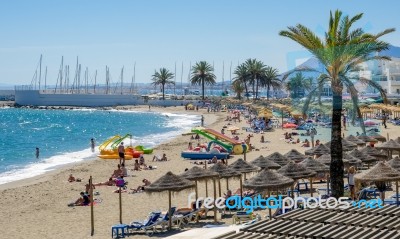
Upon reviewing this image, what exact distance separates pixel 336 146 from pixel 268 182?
2.46m

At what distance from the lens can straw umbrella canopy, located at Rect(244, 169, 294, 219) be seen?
49.3 ft

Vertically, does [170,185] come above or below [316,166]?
below

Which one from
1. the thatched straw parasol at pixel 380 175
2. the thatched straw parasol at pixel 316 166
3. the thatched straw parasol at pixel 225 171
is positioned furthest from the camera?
the thatched straw parasol at pixel 316 166

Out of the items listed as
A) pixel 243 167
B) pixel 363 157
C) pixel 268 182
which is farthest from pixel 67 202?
pixel 363 157

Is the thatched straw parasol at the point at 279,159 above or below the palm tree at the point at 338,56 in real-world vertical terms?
below

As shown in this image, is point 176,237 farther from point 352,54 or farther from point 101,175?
point 101,175

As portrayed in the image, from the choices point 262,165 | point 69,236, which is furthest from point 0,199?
point 262,165

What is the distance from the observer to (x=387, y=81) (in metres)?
90.9

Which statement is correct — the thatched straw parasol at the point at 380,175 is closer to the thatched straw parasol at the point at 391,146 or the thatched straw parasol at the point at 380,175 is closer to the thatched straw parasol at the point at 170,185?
the thatched straw parasol at the point at 170,185

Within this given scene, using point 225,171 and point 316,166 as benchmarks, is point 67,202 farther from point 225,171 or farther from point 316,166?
point 316,166

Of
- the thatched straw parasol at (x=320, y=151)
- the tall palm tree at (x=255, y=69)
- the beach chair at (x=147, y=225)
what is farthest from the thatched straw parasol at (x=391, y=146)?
the tall palm tree at (x=255, y=69)

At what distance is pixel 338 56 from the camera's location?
52.3 ft

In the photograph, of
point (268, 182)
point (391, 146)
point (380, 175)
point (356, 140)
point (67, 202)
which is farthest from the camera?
point (356, 140)

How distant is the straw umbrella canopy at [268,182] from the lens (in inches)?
592
